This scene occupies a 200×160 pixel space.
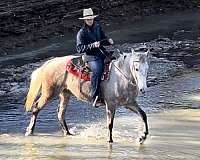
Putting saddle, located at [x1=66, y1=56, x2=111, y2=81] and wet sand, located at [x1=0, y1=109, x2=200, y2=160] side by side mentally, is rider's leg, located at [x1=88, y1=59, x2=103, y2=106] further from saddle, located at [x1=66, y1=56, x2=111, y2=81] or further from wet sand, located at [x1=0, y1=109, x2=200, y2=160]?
wet sand, located at [x1=0, y1=109, x2=200, y2=160]

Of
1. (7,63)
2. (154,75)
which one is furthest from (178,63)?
(7,63)

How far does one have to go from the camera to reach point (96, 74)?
1147 cm

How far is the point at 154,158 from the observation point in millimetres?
10258

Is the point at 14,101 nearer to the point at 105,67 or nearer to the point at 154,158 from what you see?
the point at 105,67

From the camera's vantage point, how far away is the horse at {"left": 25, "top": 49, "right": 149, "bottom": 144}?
10.7m

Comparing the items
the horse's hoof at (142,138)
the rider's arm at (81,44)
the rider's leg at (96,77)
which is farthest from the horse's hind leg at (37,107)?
the horse's hoof at (142,138)

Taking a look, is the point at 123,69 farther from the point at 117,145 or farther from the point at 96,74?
the point at 117,145

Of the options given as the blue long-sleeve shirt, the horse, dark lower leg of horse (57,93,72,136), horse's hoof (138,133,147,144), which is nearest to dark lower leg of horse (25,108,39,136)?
the horse

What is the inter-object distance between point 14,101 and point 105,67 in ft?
13.2

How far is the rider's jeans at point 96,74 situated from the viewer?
11.5 metres

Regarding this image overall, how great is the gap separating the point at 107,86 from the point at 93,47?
780 millimetres

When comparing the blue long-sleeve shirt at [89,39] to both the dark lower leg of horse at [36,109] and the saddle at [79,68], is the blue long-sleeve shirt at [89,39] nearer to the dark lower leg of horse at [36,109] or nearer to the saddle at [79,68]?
the saddle at [79,68]

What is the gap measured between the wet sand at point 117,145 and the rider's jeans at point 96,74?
3.14 feet

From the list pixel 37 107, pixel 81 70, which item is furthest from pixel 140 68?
pixel 37 107
